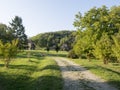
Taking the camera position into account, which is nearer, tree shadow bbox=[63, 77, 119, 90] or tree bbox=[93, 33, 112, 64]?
tree shadow bbox=[63, 77, 119, 90]

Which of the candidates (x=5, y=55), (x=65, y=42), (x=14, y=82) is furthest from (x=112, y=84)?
(x=65, y=42)

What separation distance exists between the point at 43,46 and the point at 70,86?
472 feet

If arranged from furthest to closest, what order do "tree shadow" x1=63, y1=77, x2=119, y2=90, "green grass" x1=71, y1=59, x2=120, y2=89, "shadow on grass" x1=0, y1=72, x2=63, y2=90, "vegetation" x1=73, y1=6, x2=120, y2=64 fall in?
"vegetation" x1=73, y1=6, x2=120, y2=64 → "green grass" x1=71, y1=59, x2=120, y2=89 → "shadow on grass" x1=0, y1=72, x2=63, y2=90 → "tree shadow" x1=63, y1=77, x2=119, y2=90

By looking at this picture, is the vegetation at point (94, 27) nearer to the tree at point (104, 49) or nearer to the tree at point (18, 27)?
the tree at point (104, 49)

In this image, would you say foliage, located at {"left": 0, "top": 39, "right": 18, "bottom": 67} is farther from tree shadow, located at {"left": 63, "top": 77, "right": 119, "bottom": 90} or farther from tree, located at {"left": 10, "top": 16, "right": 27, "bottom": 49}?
tree, located at {"left": 10, "top": 16, "right": 27, "bottom": 49}

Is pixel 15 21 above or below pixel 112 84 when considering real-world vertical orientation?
above

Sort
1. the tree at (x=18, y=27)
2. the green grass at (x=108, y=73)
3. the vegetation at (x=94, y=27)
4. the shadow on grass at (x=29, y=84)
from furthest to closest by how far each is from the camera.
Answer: the tree at (x=18, y=27)
the vegetation at (x=94, y=27)
the green grass at (x=108, y=73)
the shadow on grass at (x=29, y=84)

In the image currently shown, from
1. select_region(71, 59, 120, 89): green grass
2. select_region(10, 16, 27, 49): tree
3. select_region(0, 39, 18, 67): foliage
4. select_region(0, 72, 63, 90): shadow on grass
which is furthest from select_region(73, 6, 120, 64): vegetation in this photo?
select_region(10, 16, 27, 49): tree

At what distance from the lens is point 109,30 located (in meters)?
57.7

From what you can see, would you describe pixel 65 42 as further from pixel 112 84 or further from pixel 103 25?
pixel 112 84

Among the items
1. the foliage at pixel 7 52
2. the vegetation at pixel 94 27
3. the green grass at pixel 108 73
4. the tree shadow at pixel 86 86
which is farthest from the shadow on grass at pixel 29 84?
the vegetation at pixel 94 27

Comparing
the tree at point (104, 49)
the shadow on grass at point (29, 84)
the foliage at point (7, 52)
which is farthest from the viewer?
the tree at point (104, 49)

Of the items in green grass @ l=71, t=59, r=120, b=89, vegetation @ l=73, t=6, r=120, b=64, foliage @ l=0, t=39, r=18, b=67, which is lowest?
green grass @ l=71, t=59, r=120, b=89

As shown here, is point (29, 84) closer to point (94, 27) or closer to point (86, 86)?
point (86, 86)
